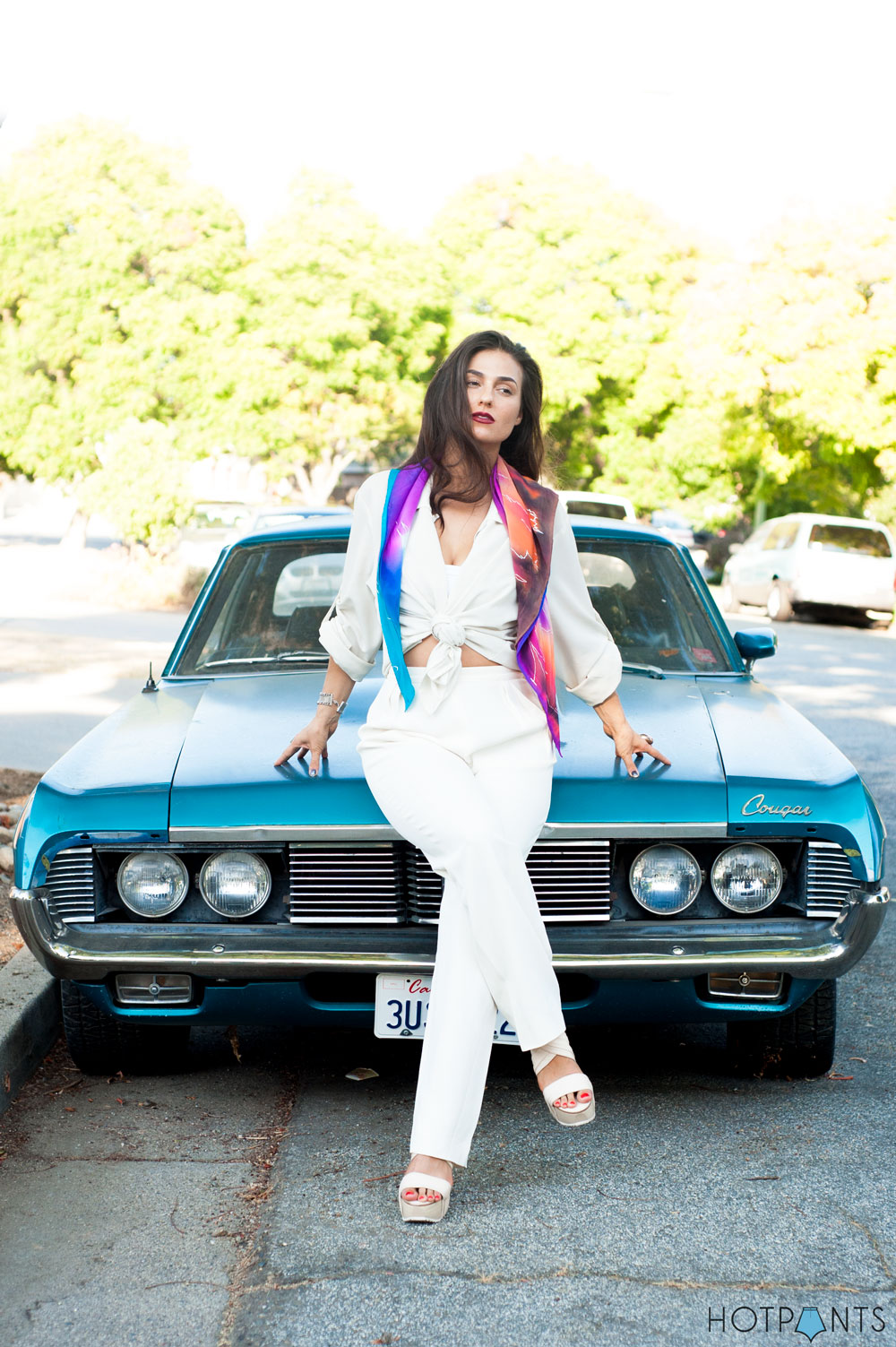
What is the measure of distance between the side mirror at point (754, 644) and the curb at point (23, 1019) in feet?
7.98

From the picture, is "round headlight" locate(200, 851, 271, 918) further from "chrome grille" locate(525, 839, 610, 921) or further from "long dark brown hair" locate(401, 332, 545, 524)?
"long dark brown hair" locate(401, 332, 545, 524)

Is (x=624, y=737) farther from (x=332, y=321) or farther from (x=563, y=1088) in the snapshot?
(x=332, y=321)

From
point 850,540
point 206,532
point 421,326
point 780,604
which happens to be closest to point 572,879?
point 780,604

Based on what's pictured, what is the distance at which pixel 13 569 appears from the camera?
29844 mm

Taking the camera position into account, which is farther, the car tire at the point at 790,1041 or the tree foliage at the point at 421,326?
the tree foliage at the point at 421,326

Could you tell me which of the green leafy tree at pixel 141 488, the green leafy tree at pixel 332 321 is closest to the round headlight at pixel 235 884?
the green leafy tree at pixel 141 488

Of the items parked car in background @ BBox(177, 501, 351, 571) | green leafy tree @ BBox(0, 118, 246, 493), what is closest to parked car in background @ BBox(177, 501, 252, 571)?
parked car in background @ BBox(177, 501, 351, 571)

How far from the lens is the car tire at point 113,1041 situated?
3955 millimetres

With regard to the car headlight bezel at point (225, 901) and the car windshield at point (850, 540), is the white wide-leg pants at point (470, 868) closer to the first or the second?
the car headlight bezel at point (225, 901)

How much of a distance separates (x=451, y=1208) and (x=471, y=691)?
3.69 ft

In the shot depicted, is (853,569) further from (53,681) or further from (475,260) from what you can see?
(475,260)

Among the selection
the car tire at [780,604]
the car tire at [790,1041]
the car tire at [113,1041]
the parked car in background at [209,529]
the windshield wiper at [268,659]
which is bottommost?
the parked car in background at [209,529]

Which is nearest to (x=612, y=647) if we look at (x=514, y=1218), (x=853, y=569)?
(x=514, y=1218)

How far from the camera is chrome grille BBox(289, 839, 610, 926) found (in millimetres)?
3631
